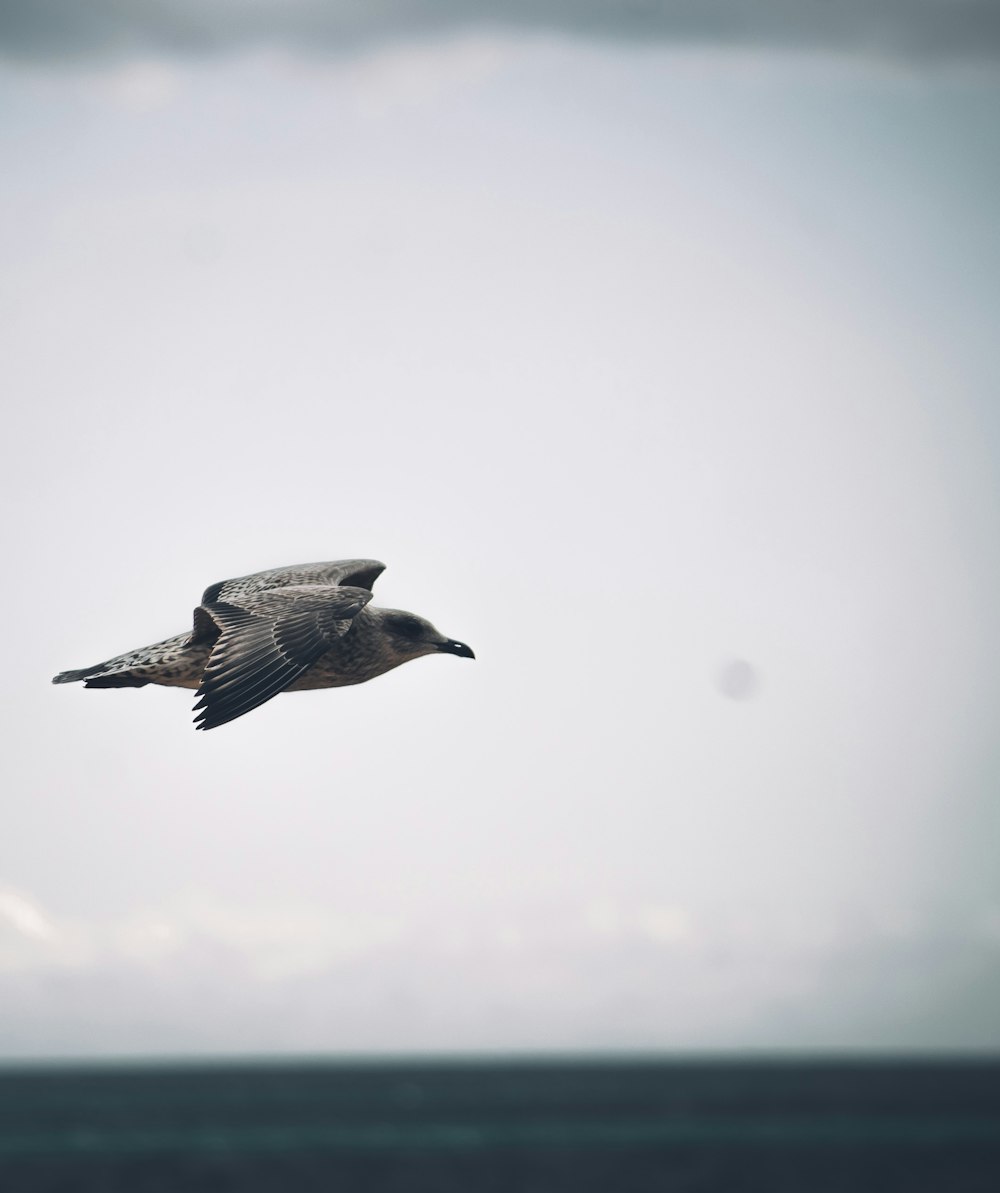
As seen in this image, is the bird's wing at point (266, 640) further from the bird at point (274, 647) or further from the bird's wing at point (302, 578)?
the bird's wing at point (302, 578)

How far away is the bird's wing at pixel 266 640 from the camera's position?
14047 mm

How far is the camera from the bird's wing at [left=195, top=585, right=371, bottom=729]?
46.1ft

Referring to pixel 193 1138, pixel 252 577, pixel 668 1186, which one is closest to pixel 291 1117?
pixel 193 1138

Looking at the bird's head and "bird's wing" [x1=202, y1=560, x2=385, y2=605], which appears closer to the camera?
the bird's head

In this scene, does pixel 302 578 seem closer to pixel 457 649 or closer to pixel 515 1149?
pixel 457 649


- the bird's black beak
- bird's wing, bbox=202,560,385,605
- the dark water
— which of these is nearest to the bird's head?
the bird's black beak

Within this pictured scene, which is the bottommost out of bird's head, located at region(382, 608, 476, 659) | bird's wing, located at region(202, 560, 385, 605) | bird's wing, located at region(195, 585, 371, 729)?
bird's wing, located at region(195, 585, 371, 729)

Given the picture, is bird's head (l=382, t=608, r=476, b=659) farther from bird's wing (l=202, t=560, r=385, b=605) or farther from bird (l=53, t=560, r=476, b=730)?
bird's wing (l=202, t=560, r=385, b=605)

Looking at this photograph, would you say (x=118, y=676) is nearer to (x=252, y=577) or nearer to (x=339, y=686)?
(x=339, y=686)

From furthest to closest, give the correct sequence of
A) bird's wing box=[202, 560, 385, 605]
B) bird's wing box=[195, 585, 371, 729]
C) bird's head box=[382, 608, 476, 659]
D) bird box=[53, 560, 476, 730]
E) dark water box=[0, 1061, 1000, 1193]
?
dark water box=[0, 1061, 1000, 1193] < bird's wing box=[202, 560, 385, 605] < bird's head box=[382, 608, 476, 659] < bird box=[53, 560, 476, 730] < bird's wing box=[195, 585, 371, 729]

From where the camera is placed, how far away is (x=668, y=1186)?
112938mm

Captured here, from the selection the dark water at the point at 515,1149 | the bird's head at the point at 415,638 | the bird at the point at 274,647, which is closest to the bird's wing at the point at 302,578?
the bird at the point at 274,647

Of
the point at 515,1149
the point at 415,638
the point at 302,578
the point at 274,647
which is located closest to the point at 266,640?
the point at 274,647

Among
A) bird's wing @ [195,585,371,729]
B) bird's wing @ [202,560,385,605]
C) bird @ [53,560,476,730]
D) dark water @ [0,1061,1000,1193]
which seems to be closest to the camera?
bird's wing @ [195,585,371,729]
